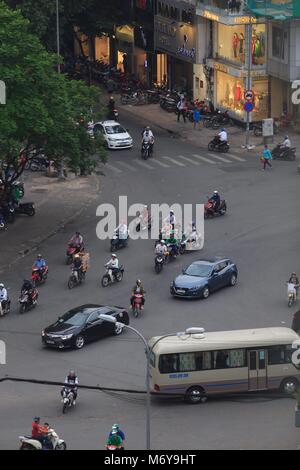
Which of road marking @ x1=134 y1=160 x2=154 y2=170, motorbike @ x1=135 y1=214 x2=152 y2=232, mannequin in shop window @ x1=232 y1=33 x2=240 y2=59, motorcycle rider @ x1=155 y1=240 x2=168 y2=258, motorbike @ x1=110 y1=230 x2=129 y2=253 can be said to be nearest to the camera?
motorcycle rider @ x1=155 y1=240 x2=168 y2=258

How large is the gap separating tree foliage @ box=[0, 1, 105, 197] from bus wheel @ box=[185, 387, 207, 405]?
19781 millimetres

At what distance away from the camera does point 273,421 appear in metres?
46.0

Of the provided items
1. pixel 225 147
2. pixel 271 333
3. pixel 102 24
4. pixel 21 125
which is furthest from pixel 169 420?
pixel 102 24

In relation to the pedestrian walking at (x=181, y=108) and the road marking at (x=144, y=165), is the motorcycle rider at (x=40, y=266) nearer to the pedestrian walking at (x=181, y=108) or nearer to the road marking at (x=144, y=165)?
the road marking at (x=144, y=165)

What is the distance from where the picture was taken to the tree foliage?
6488 centimetres

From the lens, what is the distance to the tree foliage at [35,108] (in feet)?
213

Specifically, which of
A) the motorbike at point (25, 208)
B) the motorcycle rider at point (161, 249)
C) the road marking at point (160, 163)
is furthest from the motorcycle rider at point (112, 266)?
the road marking at point (160, 163)

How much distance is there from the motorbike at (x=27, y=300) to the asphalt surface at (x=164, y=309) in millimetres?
294

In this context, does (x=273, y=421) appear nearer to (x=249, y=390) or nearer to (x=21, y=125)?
(x=249, y=390)

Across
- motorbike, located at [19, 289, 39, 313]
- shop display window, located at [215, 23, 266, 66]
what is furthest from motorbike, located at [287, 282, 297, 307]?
shop display window, located at [215, 23, 266, 66]

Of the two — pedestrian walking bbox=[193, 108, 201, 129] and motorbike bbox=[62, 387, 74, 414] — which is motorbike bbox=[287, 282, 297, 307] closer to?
motorbike bbox=[62, 387, 74, 414]

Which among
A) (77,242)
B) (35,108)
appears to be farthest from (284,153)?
(77,242)

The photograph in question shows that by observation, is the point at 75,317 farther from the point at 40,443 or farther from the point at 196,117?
the point at 196,117

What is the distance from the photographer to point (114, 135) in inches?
3312
